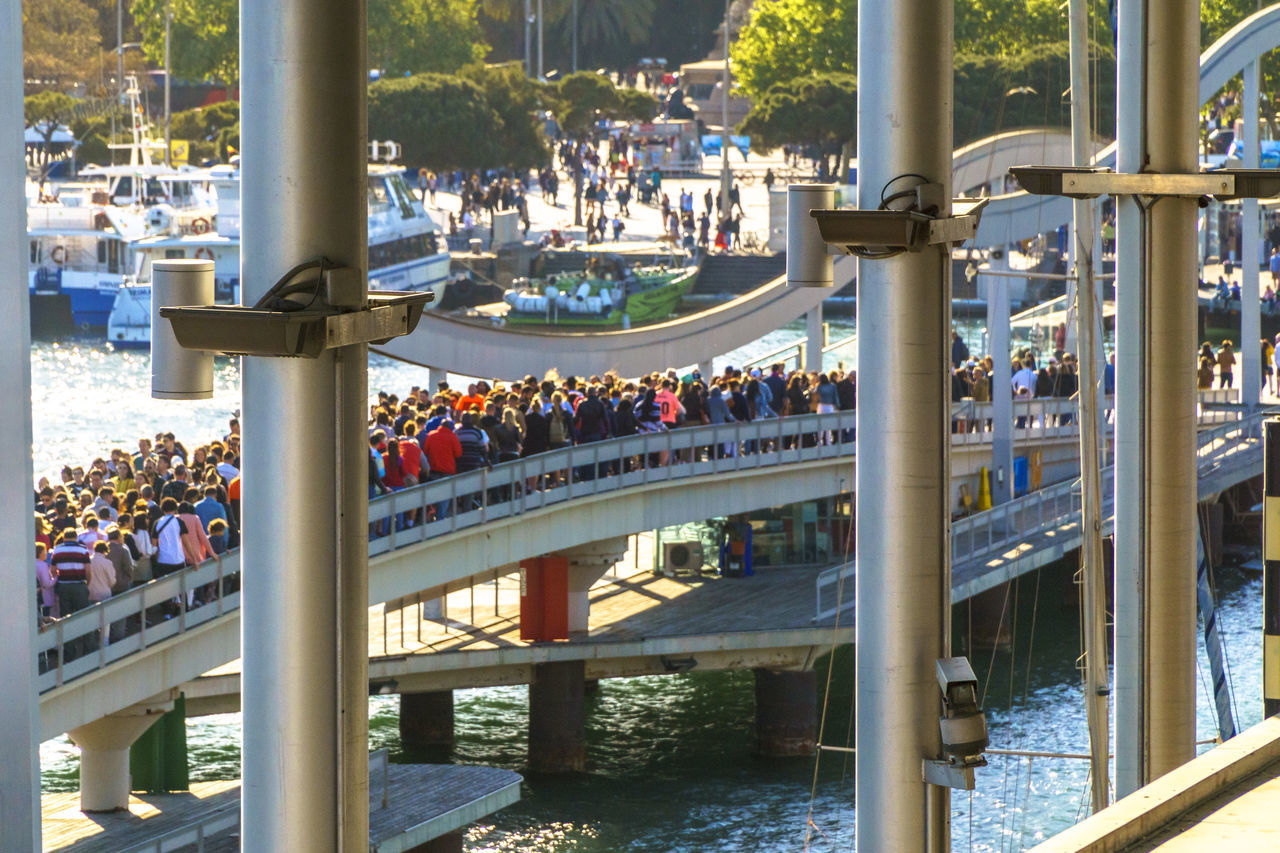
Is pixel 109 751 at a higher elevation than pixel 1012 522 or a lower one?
lower

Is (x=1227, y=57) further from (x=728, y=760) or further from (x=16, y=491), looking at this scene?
(x=16, y=491)

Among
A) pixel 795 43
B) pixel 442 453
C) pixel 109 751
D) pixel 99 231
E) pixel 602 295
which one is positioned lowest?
pixel 109 751

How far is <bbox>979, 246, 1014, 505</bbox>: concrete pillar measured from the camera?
31.2 meters

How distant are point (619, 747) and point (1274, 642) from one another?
17.4 m

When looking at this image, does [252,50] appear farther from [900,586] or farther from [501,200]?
[501,200]

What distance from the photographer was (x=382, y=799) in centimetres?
1991

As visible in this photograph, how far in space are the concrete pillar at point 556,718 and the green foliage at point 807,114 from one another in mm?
49537

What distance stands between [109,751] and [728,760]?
10530mm

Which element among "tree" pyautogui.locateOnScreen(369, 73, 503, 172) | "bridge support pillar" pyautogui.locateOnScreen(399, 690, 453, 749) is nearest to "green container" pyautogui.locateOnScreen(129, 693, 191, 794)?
"bridge support pillar" pyautogui.locateOnScreen(399, 690, 453, 749)

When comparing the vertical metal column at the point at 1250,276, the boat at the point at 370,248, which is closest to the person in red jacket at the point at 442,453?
the vertical metal column at the point at 1250,276

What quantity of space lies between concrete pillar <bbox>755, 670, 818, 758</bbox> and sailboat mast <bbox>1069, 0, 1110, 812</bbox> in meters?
10.1

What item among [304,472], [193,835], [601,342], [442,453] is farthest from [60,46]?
[304,472]

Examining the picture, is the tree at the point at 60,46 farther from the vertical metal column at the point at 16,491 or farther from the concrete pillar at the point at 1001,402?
the vertical metal column at the point at 16,491

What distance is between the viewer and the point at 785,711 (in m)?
26.8
